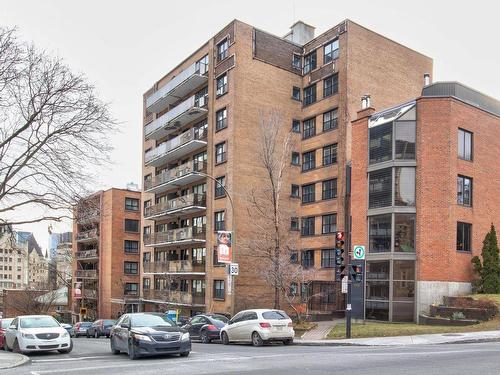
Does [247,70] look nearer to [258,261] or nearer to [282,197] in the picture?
[282,197]

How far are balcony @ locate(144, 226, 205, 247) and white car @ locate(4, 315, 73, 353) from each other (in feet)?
83.5

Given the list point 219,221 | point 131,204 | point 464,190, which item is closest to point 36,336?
point 464,190

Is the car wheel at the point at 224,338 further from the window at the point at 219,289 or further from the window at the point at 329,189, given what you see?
the window at the point at 329,189

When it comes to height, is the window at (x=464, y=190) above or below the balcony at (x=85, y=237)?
above

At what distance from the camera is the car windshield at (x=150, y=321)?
56.9 feet

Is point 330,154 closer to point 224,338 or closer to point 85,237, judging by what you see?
point 224,338

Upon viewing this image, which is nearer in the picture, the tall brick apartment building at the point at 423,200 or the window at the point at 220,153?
the tall brick apartment building at the point at 423,200

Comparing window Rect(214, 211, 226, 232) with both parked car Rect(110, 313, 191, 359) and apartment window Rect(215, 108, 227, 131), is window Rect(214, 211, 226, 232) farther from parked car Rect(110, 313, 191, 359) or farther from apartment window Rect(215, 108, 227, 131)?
parked car Rect(110, 313, 191, 359)

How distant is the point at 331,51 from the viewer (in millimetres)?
45250

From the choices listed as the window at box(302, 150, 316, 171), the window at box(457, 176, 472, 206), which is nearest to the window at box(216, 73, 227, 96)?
the window at box(302, 150, 316, 171)

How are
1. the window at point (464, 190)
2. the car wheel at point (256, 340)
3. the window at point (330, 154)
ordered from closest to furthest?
1. the car wheel at point (256, 340)
2. the window at point (464, 190)
3. the window at point (330, 154)

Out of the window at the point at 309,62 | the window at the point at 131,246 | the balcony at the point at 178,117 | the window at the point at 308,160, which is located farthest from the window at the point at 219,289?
the window at the point at 131,246

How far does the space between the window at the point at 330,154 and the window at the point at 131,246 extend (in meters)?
33.3

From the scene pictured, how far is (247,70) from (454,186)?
61.7 feet
